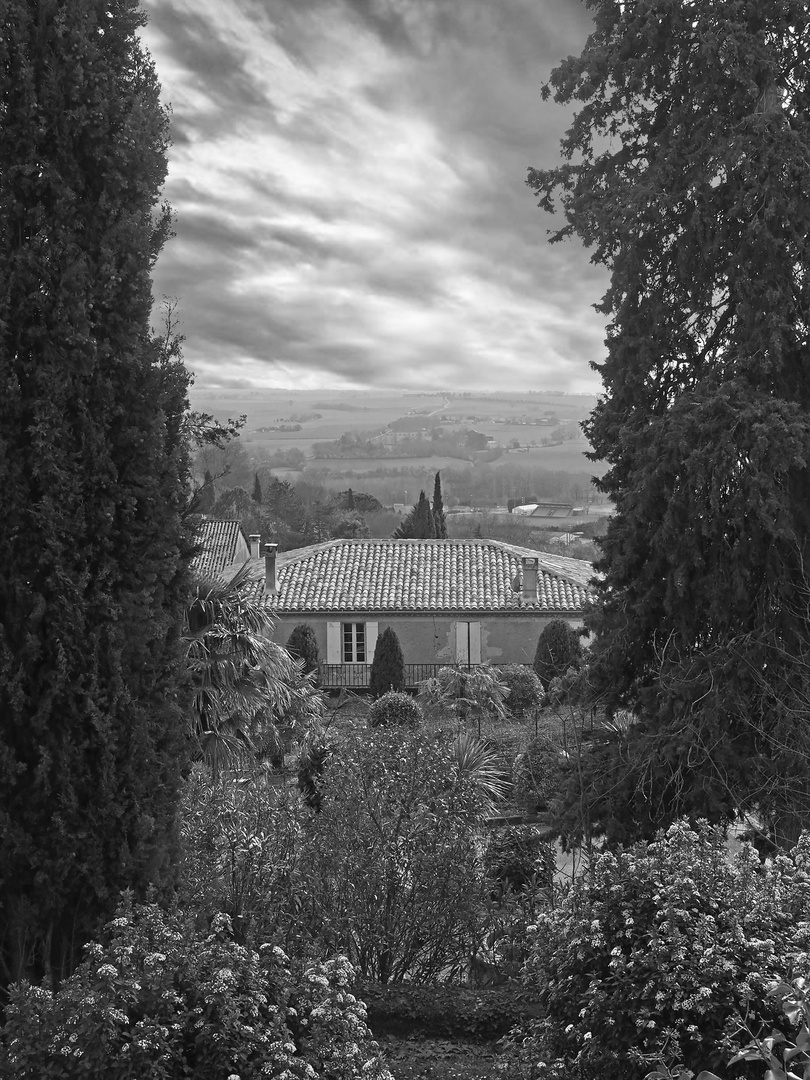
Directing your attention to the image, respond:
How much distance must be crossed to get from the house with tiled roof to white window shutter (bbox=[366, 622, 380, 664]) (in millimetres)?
31

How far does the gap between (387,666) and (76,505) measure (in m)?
20.8

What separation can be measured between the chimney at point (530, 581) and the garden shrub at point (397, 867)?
69.3ft

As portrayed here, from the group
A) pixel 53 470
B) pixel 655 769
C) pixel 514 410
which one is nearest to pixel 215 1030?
pixel 53 470

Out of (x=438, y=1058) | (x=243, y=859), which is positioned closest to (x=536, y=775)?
(x=243, y=859)

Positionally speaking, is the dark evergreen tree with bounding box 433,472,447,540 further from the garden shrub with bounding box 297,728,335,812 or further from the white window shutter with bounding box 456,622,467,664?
the garden shrub with bounding box 297,728,335,812

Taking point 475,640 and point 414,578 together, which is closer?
point 475,640

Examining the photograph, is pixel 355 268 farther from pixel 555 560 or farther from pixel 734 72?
pixel 734 72

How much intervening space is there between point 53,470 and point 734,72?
6933mm

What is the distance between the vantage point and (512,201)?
17.7 meters

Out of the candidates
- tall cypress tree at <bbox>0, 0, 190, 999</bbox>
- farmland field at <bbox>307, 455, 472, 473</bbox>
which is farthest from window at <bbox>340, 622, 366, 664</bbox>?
farmland field at <bbox>307, 455, 472, 473</bbox>

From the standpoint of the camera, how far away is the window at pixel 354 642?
1101 inches

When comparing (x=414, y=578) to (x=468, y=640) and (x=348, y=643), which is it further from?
(x=348, y=643)

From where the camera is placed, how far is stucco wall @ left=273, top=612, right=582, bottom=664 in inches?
1092

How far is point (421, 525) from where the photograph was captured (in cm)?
4612
